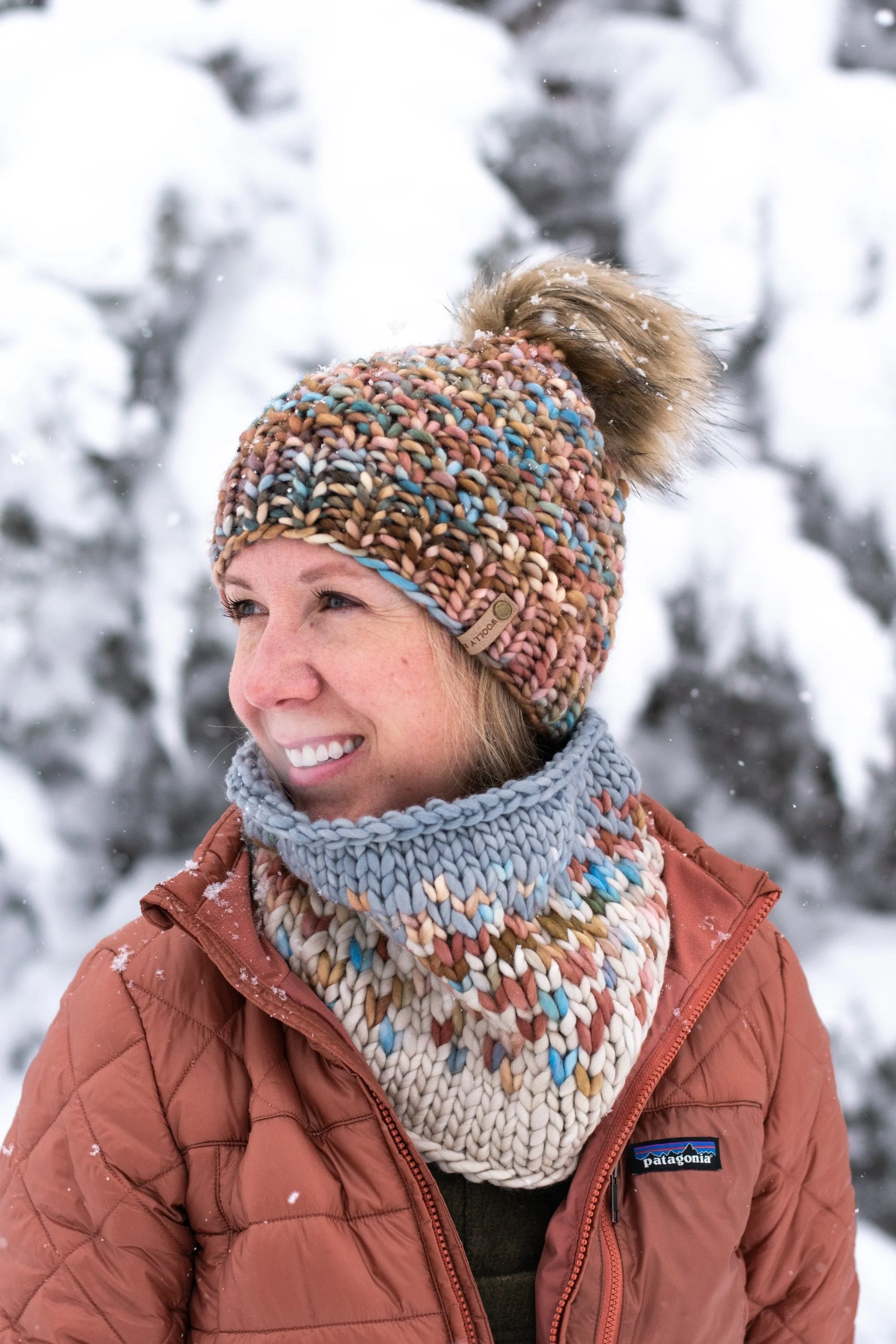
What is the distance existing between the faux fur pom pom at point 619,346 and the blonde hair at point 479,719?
40cm

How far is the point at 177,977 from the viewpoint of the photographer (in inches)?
48.3

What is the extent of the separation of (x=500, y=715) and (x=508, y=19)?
5.91 ft

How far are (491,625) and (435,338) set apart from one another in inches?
42.3

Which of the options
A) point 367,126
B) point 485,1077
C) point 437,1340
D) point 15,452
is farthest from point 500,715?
point 367,126

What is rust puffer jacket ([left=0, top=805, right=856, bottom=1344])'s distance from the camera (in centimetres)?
110

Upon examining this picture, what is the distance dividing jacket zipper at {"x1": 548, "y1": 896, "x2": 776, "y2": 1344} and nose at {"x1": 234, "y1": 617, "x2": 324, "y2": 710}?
0.62 metres

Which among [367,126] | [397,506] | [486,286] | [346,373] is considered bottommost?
[397,506]

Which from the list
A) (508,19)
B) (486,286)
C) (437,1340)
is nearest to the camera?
(437,1340)

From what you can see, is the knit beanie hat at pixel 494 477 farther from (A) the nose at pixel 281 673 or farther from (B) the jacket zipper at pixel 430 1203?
(B) the jacket zipper at pixel 430 1203

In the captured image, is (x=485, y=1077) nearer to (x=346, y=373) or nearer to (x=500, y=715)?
(x=500, y=715)

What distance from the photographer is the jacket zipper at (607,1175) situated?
116 centimetres

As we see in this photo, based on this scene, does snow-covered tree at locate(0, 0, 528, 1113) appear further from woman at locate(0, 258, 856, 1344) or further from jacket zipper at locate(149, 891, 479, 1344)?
jacket zipper at locate(149, 891, 479, 1344)

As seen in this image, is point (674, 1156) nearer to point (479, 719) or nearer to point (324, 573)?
point (479, 719)

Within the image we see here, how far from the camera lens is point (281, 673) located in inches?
46.3
